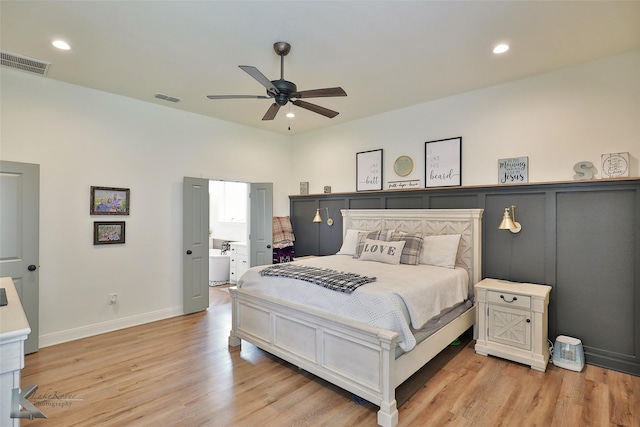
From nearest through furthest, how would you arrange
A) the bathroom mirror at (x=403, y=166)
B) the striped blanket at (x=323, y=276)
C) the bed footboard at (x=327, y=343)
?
the bed footboard at (x=327, y=343), the striped blanket at (x=323, y=276), the bathroom mirror at (x=403, y=166)

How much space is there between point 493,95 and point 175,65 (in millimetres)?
3542

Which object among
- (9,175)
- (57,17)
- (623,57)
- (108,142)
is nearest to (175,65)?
(57,17)

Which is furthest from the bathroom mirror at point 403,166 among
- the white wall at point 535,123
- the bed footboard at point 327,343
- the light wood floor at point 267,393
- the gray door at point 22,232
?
the gray door at point 22,232

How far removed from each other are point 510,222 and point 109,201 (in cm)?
473

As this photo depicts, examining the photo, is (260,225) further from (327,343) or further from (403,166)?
(327,343)

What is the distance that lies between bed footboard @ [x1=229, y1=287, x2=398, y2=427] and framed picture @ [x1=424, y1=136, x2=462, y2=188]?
99.5 inches

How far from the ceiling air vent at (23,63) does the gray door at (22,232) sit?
3.19 ft

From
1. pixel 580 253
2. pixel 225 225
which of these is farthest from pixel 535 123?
pixel 225 225

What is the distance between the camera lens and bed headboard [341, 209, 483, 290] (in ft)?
12.6

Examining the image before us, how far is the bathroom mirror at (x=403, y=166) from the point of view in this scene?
4578mm

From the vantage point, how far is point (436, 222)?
13.8 feet

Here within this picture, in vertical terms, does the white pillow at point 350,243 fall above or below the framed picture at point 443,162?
below

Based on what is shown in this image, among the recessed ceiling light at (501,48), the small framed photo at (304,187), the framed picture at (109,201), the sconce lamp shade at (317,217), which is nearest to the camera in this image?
the recessed ceiling light at (501,48)

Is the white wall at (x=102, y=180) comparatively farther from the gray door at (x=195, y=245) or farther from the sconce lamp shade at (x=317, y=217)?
the sconce lamp shade at (x=317, y=217)
